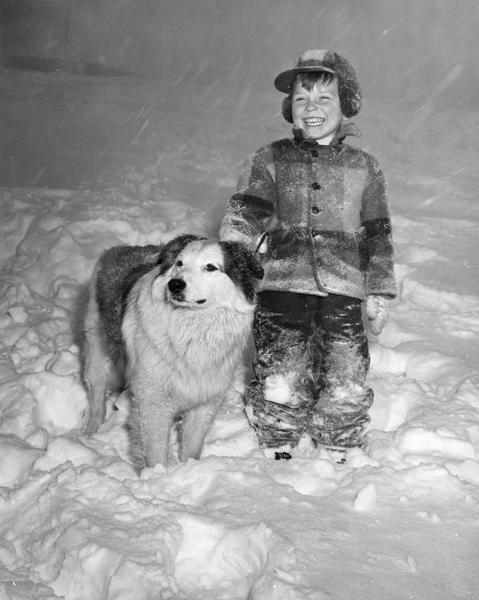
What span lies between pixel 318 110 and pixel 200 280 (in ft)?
3.99

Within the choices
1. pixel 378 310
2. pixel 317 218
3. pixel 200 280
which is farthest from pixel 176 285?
pixel 378 310

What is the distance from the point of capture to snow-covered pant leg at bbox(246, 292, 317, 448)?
311 cm

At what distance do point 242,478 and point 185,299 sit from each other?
0.90 metres

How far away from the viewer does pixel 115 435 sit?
3.31 m

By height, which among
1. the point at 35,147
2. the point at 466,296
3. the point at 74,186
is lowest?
the point at 466,296

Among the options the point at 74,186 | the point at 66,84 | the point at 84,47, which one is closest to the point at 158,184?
the point at 74,186

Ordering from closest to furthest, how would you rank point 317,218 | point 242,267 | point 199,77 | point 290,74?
point 242,267
point 317,218
point 290,74
point 199,77

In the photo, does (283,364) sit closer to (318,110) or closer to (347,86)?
(318,110)

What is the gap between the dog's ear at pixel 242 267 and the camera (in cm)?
275

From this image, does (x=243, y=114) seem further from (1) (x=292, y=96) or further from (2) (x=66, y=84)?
(1) (x=292, y=96)

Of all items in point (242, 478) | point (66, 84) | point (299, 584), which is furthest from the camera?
point (66, 84)

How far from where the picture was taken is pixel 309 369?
3213 mm

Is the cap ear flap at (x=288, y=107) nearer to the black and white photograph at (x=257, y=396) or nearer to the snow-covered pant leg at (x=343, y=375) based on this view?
the black and white photograph at (x=257, y=396)

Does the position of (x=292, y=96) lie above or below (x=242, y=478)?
above
